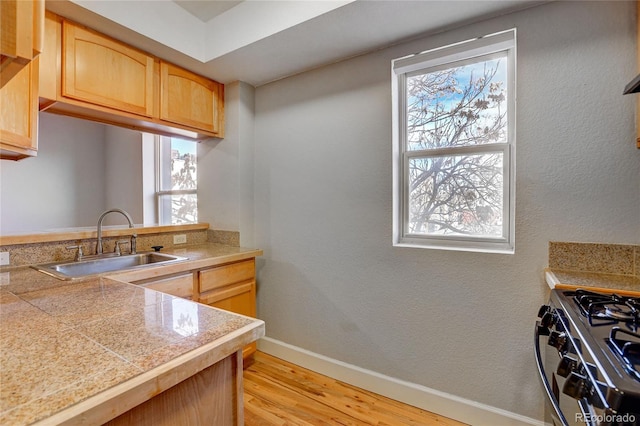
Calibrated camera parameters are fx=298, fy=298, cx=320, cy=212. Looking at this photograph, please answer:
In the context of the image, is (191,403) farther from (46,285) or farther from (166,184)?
(166,184)

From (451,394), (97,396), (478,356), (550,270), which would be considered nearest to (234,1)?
(97,396)

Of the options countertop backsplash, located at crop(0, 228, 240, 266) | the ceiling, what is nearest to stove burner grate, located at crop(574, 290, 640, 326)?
the ceiling

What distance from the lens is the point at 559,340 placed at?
3.14 feet

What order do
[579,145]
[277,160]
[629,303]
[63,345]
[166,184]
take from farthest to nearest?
[166,184], [277,160], [579,145], [629,303], [63,345]

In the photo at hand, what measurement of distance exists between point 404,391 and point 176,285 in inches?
62.0

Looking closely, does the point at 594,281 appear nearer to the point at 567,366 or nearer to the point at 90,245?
the point at 567,366

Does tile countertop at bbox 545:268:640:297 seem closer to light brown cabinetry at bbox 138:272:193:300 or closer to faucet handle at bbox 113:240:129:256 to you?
light brown cabinetry at bbox 138:272:193:300

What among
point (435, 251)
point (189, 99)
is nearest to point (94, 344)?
point (435, 251)

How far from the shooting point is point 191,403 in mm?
757

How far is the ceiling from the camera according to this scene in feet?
5.24

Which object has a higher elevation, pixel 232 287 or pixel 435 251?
pixel 435 251

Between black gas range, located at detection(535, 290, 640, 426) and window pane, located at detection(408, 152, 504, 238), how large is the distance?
25.4 inches

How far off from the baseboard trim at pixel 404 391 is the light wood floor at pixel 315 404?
0.04 metres

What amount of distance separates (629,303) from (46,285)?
226cm
